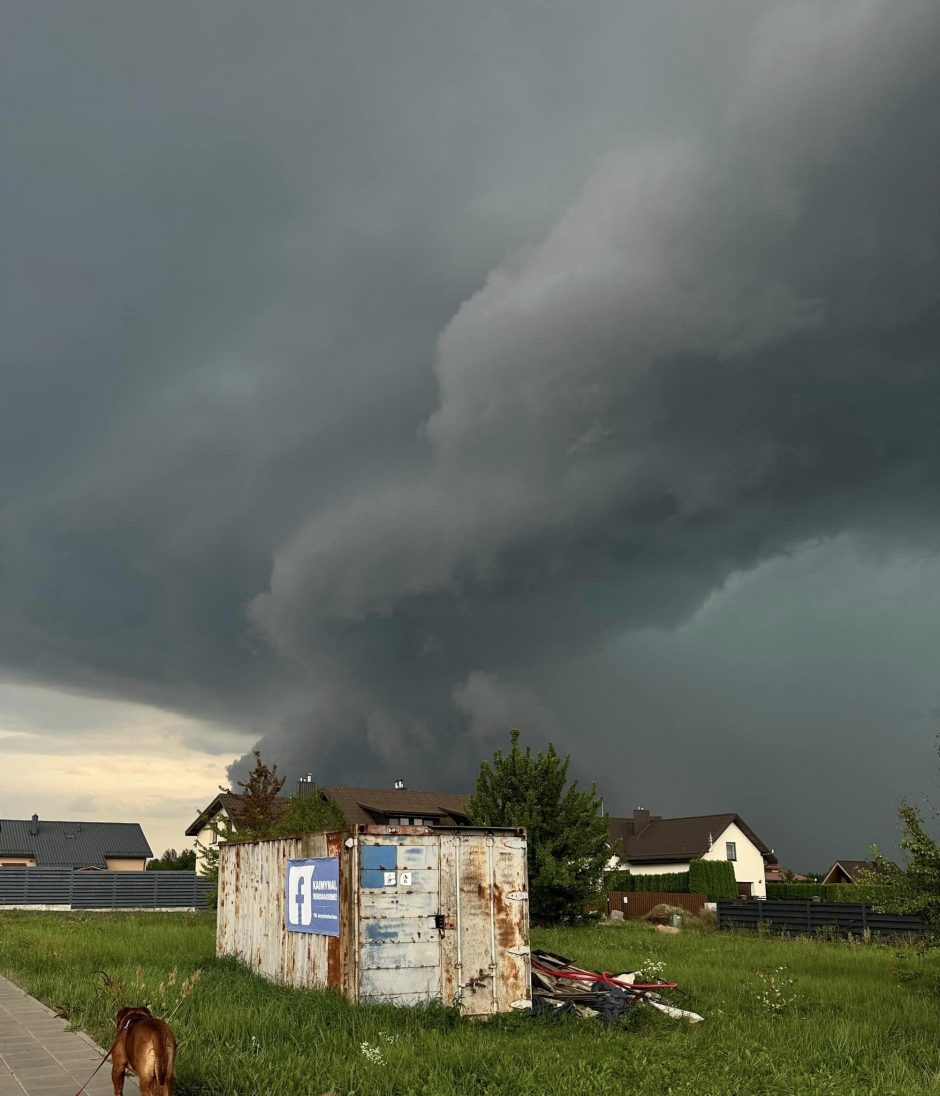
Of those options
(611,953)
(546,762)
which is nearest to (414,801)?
(546,762)

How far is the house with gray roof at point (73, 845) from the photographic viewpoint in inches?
3105

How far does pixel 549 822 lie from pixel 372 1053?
81.4ft

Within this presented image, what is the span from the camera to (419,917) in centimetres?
1362

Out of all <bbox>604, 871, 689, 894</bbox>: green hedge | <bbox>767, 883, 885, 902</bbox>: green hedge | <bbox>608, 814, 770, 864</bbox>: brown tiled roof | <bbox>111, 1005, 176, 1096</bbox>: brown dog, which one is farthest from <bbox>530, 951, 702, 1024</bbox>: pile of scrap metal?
<bbox>608, 814, 770, 864</bbox>: brown tiled roof

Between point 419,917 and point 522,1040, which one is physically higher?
point 419,917

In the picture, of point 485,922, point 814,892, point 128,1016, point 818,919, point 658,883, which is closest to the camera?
point 128,1016

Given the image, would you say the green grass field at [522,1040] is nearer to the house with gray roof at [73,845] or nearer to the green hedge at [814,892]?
the green hedge at [814,892]

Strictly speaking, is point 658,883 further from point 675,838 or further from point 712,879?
point 675,838

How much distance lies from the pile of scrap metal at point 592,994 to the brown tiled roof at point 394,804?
47.0m

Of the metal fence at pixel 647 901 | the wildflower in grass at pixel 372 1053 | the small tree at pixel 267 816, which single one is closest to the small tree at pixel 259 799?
the small tree at pixel 267 816

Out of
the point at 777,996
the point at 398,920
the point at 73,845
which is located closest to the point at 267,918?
the point at 398,920

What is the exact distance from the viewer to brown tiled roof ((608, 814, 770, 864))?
221 ft

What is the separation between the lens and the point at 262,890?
57.2 feet

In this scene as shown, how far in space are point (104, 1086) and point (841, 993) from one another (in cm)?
1283
